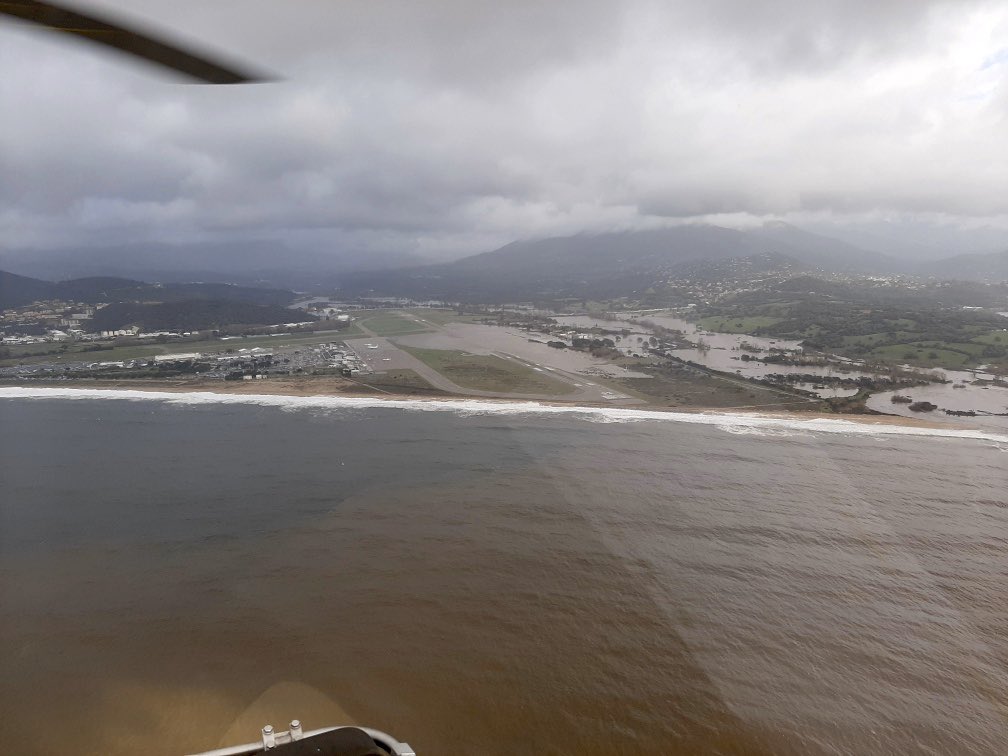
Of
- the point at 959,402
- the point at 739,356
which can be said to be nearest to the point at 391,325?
the point at 739,356

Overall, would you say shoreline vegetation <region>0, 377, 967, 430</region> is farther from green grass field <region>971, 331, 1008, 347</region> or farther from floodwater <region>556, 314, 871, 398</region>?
green grass field <region>971, 331, 1008, 347</region>

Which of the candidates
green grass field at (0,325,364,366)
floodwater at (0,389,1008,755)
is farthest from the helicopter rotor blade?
green grass field at (0,325,364,366)

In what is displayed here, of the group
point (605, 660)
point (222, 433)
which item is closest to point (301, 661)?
point (605, 660)

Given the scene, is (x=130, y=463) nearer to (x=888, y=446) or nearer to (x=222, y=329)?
(x=888, y=446)

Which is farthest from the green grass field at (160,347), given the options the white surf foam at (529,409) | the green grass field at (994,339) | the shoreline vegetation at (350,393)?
the green grass field at (994,339)

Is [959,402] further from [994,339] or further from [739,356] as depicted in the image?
[994,339]
